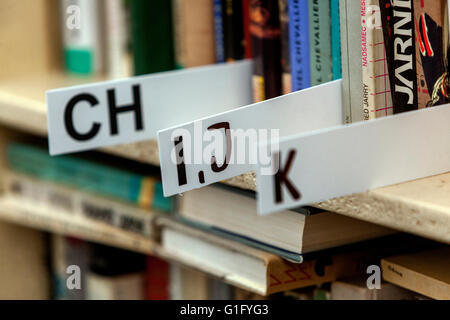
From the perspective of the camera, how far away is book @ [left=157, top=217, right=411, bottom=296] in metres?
0.88

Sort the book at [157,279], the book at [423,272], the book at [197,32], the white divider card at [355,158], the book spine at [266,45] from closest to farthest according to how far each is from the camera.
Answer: the white divider card at [355,158], the book at [423,272], the book spine at [266,45], the book at [197,32], the book at [157,279]

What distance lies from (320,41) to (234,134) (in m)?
0.16

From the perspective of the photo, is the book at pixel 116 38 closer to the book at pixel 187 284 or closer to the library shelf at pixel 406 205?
the book at pixel 187 284

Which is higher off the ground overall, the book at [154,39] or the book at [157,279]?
the book at [154,39]

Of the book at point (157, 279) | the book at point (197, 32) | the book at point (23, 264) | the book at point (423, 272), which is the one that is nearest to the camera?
the book at point (423, 272)

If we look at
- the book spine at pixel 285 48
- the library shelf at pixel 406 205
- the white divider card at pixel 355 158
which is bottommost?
the library shelf at pixel 406 205

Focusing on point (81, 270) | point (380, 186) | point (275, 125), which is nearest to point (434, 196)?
point (380, 186)

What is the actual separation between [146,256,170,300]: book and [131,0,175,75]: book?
284mm

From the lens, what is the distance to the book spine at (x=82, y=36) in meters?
1.22

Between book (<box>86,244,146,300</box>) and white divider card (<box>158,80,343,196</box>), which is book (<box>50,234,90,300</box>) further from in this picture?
white divider card (<box>158,80,343,196</box>)

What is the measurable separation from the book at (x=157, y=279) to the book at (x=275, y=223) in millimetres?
212

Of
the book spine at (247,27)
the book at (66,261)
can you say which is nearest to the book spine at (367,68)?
the book spine at (247,27)

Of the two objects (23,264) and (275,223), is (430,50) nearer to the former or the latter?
(275,223)

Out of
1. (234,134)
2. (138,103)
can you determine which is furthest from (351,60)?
(138,103)
